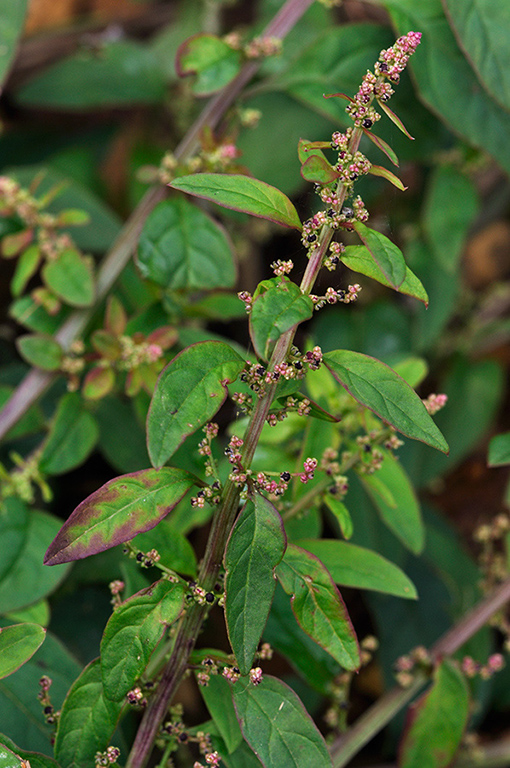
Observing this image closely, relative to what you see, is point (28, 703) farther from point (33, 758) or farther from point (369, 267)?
point (369, 267)

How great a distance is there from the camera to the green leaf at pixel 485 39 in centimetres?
140

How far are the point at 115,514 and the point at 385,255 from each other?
0.43 meters

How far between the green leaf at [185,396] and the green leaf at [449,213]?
46.1 inches

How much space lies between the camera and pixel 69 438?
141cm

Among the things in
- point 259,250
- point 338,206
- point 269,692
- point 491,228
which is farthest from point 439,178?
point 269,692

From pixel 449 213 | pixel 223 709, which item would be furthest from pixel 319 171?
pixel 449 213

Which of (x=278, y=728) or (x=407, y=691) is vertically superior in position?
(x=278, y=728)

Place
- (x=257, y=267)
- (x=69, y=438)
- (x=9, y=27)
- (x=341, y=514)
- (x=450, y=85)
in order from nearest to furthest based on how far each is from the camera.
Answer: (x=341, y=514) < (x=69, y=438) < (x=450, y=85) < (x=9, y=27) < (x=257, y=267)

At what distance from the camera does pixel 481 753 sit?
143 cm

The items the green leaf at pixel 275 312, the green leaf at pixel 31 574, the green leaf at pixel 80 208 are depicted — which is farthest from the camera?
the green leaf at pixel 80 208

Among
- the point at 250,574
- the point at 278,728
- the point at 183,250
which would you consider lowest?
the point at 278,728

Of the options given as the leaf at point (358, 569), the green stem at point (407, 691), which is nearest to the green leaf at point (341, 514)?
the leaf at point (358, 569)

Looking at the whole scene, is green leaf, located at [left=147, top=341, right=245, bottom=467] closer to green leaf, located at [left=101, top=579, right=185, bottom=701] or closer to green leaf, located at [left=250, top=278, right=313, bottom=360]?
green leaf, located at [left=250, top=278, right=313, bottom=360]

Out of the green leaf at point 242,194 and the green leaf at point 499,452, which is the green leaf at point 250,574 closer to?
the green leaf at point 242,194
